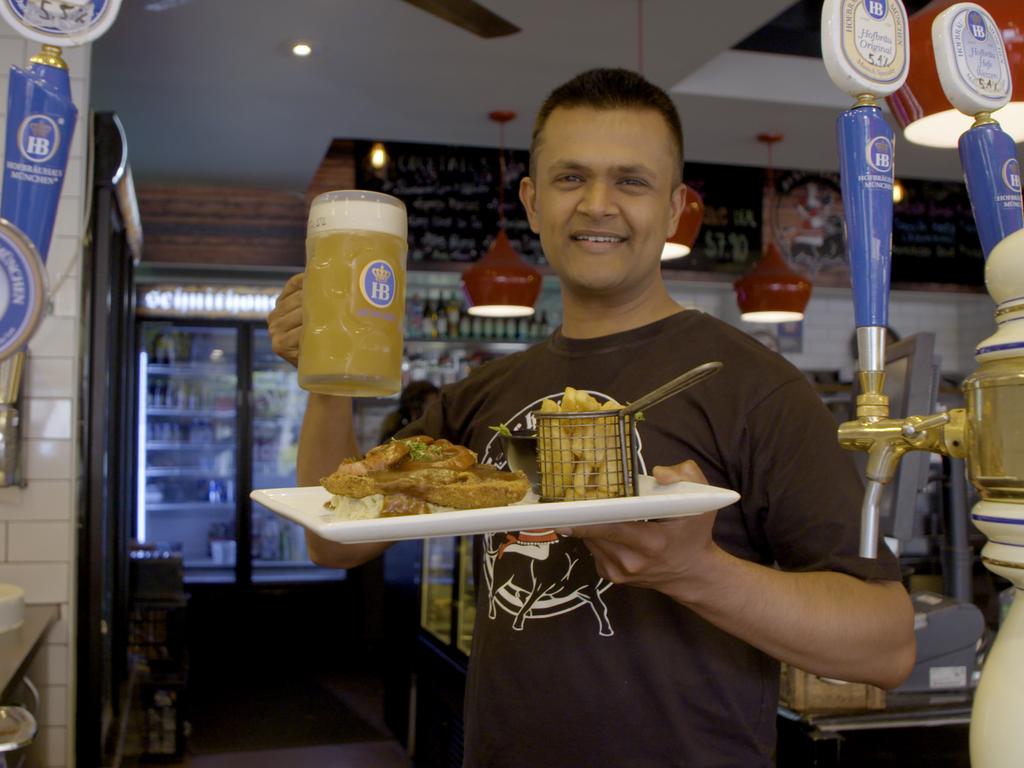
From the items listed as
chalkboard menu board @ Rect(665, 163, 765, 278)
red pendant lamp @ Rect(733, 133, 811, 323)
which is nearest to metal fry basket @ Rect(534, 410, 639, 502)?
red pendant lamp @ Rect(733, 133, 811, 323)

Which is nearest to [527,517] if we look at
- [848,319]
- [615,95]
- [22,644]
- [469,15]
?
[615,95]

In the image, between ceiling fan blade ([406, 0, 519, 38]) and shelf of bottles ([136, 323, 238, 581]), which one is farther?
shelf of bottles ([136, 323, 238, 581])

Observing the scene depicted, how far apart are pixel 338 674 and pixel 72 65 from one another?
4436mm

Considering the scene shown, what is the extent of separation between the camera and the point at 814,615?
118cm

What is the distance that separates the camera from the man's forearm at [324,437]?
4.99 feet

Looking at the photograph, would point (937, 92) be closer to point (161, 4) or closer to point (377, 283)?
point (377, 283)

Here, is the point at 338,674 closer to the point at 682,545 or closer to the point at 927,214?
the point at 927,214

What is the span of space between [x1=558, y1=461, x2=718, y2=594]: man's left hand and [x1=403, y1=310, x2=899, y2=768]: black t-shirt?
31 cm

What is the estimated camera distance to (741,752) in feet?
4.38

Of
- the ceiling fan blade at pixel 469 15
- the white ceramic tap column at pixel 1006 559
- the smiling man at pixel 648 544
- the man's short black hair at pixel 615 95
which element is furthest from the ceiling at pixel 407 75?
the white ceramic tap column at pixel 1006 559

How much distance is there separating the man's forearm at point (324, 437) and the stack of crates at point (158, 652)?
142 inches

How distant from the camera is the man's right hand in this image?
1263 mm

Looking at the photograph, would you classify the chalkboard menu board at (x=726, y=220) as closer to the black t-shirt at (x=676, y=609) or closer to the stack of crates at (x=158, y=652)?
the stack of crates at (x=158, y=652)

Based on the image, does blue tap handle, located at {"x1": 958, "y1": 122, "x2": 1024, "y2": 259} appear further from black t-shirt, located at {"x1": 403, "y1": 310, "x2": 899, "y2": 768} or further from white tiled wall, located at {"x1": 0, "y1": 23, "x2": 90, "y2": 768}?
white tiled wall, located at {"x1": 0, "y1": 23, "x2": 90, "y2": 768}
